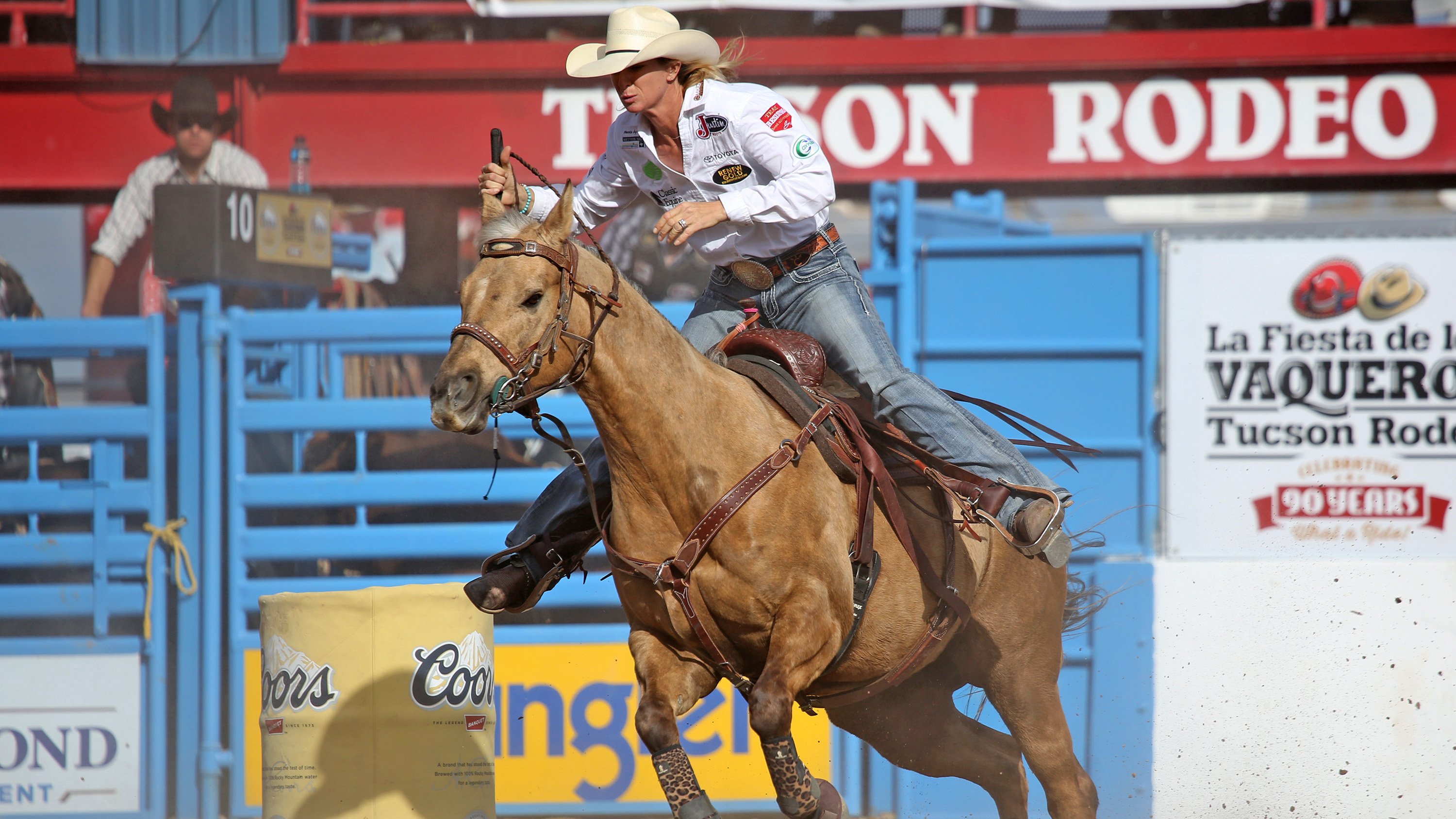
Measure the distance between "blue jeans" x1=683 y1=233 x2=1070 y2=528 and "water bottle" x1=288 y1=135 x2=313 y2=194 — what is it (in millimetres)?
5043

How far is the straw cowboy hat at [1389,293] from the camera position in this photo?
18.6 ft

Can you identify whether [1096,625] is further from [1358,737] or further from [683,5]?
[683,5]

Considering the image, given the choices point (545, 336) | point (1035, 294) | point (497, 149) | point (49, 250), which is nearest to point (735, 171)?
point (497, 149)

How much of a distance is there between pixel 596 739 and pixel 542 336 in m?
3.47

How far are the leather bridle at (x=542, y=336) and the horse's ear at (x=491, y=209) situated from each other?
0.14 metres

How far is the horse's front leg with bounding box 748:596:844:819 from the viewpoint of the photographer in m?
3.09

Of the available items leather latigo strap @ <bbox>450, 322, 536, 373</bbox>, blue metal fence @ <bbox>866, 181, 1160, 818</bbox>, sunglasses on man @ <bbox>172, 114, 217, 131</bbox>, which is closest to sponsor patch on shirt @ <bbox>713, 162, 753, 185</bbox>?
leather latigo strap @ <bbox>450, 322, 536, 373</bbox>

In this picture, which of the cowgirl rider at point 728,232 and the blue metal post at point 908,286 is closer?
the cowgirl rider at point 728,232

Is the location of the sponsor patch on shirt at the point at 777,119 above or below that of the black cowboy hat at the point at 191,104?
below

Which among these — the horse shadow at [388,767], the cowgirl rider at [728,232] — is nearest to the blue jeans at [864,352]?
the cowgirl rider at [728,232]

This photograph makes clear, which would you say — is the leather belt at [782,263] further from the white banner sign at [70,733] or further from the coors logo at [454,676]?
the white banner sign at [70,733]

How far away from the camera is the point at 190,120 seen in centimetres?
868

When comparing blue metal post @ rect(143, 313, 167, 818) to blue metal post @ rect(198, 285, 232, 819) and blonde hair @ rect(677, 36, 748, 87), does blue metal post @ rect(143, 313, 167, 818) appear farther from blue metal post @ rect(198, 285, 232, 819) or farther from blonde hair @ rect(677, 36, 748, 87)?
blonde hair @ rect(677, 36, 748, 87)

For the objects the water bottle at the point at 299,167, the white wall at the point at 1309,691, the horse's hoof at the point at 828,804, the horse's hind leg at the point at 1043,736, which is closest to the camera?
the horse's hoof at the point at 828,804
